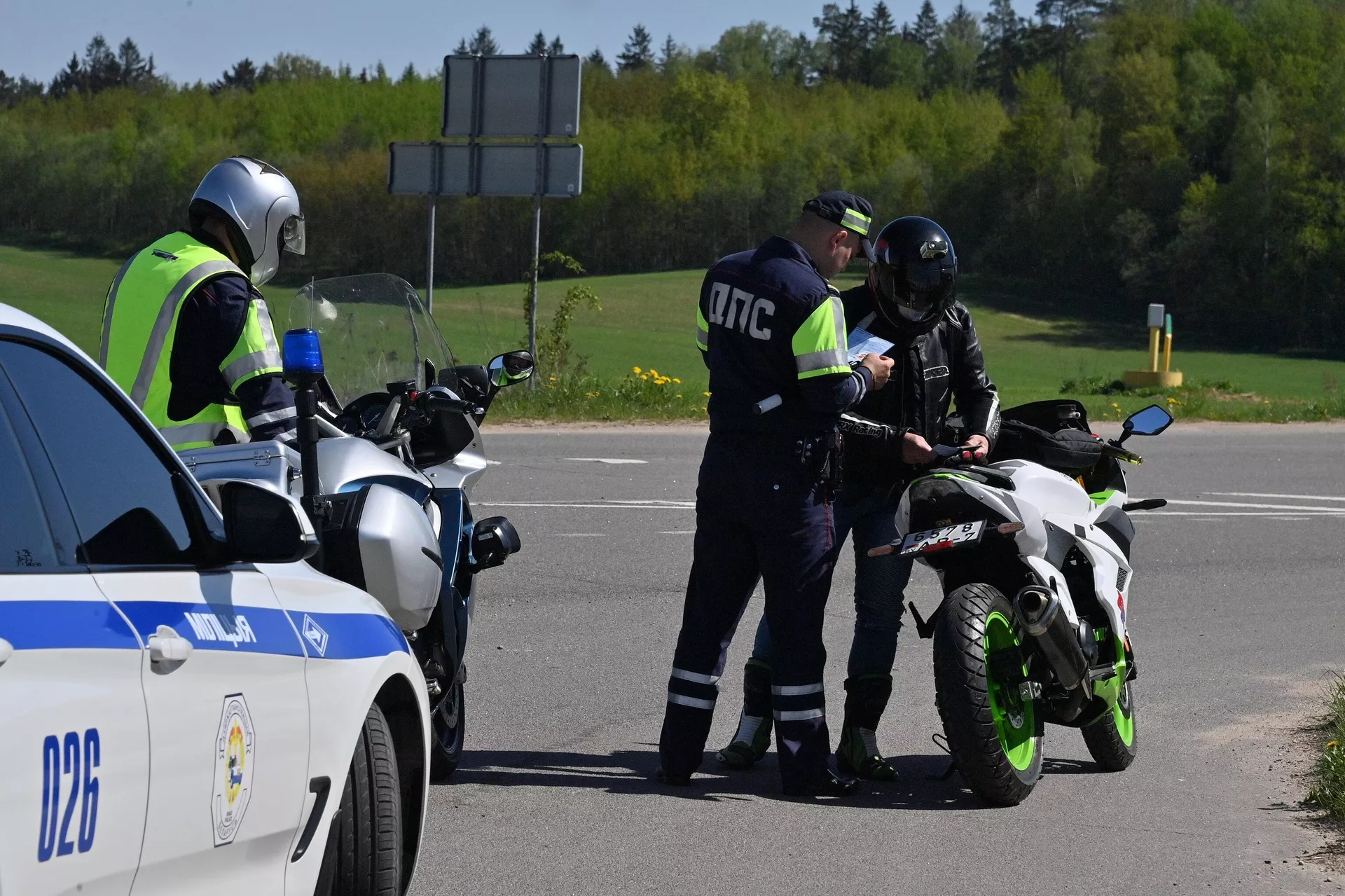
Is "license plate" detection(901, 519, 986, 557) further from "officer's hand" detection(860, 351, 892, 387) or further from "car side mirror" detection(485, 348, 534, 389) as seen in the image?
"car side mirror" detection(485, 348, 534, 389)

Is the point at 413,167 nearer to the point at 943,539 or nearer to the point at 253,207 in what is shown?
the point at 253,207

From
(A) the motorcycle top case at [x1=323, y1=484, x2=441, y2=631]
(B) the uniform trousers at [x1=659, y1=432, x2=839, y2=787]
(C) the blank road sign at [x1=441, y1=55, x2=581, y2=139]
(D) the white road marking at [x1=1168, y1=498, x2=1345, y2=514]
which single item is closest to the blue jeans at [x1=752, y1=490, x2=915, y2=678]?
(B) the uniform trousers at [x1=659, y1=432, x2=839, y2=787]

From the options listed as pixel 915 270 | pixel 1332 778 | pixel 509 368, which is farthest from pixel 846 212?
pixel 1332 778

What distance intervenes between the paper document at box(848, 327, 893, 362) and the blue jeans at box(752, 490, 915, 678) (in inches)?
23.7

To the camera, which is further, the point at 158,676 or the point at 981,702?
the point at 981,702

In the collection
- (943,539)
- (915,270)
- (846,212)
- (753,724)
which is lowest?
(753,724)

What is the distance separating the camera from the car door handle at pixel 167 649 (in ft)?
8.69

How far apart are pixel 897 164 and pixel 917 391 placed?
112 metres

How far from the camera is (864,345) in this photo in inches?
223

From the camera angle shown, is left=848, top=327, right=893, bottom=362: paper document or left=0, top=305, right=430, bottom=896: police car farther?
left=848, top=327, right=893, bottom=362: paper document

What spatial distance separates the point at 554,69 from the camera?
21.1 metres

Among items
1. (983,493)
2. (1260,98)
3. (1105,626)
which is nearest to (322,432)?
(983,493)

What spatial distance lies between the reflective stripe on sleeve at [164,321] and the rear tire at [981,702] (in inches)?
96.4

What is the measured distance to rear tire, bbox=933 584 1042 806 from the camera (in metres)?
5.16
